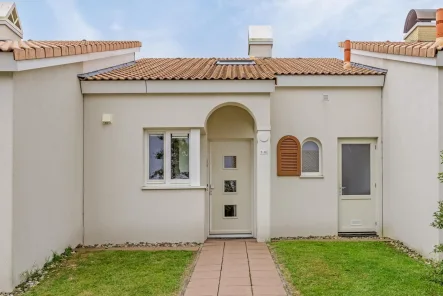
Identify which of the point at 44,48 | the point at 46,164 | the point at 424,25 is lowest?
the point at 46,164

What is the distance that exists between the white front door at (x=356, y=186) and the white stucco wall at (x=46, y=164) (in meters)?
6.97

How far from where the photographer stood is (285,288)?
7.07m

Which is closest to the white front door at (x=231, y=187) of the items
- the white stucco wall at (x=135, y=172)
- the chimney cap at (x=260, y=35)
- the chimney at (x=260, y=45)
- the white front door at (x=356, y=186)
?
the white stucco wall at (x=135, y=172)

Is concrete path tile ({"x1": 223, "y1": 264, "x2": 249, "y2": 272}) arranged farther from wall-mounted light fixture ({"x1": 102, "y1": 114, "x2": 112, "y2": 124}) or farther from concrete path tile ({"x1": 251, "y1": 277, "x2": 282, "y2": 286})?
wall-mounted light fixture ({"x1": 102, "y1": 114, "x2": 112, "y2": 124})

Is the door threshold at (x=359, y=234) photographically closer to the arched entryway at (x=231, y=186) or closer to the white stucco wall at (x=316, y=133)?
the white stucco wall at (x=316, y=133)

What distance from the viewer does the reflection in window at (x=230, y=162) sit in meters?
12.1

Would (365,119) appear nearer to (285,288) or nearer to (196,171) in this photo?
(196,171)

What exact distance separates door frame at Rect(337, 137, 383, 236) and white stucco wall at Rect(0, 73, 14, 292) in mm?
8151

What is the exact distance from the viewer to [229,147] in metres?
12.1

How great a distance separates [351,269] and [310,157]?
419 centimetres

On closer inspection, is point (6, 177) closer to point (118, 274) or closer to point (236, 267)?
point (118, 274)

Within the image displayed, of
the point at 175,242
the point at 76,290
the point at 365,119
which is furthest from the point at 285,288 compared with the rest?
the point at 365,119

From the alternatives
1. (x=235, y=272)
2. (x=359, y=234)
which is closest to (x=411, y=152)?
(x=359, y=234)

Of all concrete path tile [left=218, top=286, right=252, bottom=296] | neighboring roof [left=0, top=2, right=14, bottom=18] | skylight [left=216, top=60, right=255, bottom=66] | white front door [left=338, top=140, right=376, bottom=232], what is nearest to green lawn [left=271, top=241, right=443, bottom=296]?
concrete path tile [left=218, top=286, right=252, bottom=296]
